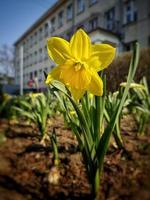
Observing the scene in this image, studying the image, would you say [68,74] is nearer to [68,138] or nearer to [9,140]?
[68,138]

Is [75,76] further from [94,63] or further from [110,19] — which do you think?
[110,19]

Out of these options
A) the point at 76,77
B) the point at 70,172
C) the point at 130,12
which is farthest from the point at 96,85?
the point at 130,12

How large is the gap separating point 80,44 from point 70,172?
0.46 meters

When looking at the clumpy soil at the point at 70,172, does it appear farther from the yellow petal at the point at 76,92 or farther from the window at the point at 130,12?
the window at the point at 130,12

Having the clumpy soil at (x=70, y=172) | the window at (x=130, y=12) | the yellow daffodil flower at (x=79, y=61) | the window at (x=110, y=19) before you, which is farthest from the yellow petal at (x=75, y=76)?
the window at (x=110, y=19)

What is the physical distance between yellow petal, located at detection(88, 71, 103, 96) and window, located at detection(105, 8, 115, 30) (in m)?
10.6

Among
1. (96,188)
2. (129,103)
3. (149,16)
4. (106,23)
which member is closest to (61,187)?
(96,188)

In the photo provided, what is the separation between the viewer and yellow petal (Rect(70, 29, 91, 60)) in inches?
23.6

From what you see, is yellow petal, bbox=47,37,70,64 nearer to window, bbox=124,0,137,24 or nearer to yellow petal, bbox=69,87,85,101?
yellow petal, bbox=69,87,85,101

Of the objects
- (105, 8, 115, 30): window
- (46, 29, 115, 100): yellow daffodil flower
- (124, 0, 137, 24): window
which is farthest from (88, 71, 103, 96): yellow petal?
(105, 8, 115, 30): window

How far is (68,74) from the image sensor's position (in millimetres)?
579

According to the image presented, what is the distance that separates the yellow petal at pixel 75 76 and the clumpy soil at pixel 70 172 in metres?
0.24

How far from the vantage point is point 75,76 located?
Answer: 58cm

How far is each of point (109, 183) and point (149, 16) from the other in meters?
9.39
